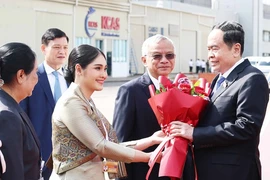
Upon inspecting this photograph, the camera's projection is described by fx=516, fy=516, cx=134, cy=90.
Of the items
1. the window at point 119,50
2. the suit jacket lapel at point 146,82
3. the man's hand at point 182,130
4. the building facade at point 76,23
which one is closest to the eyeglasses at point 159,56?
the suit jacket lapel at point 146,82

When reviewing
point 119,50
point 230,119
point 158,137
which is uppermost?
point 119,50

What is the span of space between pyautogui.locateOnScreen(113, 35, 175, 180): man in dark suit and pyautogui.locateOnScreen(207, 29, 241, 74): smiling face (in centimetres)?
50

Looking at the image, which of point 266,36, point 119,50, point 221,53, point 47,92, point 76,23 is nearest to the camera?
point 221,53

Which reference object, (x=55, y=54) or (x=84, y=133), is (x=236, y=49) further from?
(x=55, y=54)

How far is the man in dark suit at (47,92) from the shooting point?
14.9 ft

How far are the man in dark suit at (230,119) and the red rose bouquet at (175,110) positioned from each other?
0.07 meters

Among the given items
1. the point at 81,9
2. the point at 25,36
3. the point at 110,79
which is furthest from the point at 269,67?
the point at 25,36

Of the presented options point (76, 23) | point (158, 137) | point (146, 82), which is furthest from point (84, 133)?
point (76, 23)

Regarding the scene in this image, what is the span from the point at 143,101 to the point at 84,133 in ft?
3.06

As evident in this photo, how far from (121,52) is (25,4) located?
9.60 meters

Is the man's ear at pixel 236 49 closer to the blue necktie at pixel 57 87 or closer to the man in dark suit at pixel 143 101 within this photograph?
the man in dark suit at pixel 143 101

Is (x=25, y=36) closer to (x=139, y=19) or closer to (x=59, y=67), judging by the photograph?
(x=139, y=19)

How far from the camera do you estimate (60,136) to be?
3.11 metres

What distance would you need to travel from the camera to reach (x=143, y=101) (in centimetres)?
387
